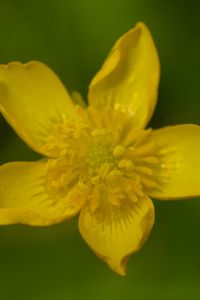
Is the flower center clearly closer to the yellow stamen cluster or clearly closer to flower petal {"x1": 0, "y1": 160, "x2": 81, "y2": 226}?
the yellow stamen cluster

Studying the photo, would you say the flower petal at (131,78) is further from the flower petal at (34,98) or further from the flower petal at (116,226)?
the flower petal at (116,226)

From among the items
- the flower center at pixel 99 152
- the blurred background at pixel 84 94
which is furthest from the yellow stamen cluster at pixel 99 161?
the blurred background at pixel 84 94

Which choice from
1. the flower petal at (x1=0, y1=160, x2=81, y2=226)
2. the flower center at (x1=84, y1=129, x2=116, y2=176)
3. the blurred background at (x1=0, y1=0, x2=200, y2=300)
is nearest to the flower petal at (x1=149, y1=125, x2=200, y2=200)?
the flower center at (x1=84, y1=129, x2=116, y2=176)

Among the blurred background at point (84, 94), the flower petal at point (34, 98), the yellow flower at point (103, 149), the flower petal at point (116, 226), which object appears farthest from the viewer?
the blurred background at point (84, 94)

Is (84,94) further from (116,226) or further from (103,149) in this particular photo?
(116,226)

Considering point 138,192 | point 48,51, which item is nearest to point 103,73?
point 138,192

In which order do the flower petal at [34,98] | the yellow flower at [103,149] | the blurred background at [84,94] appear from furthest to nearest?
the blurred background at [84,94] → the flower petal at [34,98] → the yellow flower at [103,149]

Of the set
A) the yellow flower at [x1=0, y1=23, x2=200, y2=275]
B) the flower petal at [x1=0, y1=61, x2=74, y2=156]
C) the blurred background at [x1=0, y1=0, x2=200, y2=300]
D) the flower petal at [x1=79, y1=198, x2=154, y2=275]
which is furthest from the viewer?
the blurred background at [x1=0, y1=0, x2=200, y2=300]
